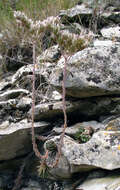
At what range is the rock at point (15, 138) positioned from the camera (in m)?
3.02

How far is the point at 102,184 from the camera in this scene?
7.59 ft

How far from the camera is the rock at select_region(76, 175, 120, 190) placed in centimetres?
218

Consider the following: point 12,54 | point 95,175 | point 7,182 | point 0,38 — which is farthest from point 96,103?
point 0,38

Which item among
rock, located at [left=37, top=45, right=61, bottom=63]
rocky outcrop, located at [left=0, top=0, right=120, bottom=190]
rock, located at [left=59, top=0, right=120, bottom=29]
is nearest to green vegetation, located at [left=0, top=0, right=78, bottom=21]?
rock, located at [left=59, top=0, right=120, bottom=29]

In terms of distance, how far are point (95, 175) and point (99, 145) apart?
295 millimetres

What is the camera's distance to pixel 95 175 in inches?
99.2

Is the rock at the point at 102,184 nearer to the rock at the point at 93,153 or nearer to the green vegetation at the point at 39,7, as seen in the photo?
the rock at the point at 93,153

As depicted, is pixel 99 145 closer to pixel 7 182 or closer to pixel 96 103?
pixel 96 103

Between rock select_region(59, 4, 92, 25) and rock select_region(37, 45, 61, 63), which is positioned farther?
rock select_region(59, 4, 92, 25)

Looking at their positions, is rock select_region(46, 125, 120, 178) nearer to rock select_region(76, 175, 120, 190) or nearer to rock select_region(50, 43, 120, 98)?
rock select_region(76, 175, 120, 190)

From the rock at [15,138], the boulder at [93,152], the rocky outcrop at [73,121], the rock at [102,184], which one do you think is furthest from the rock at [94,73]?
the rock at [102,184]

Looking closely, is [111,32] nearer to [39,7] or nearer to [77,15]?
[77,15]

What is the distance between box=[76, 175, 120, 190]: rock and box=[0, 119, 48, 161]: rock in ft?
2.91

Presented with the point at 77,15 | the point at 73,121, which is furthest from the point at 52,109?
the point at 77,15
